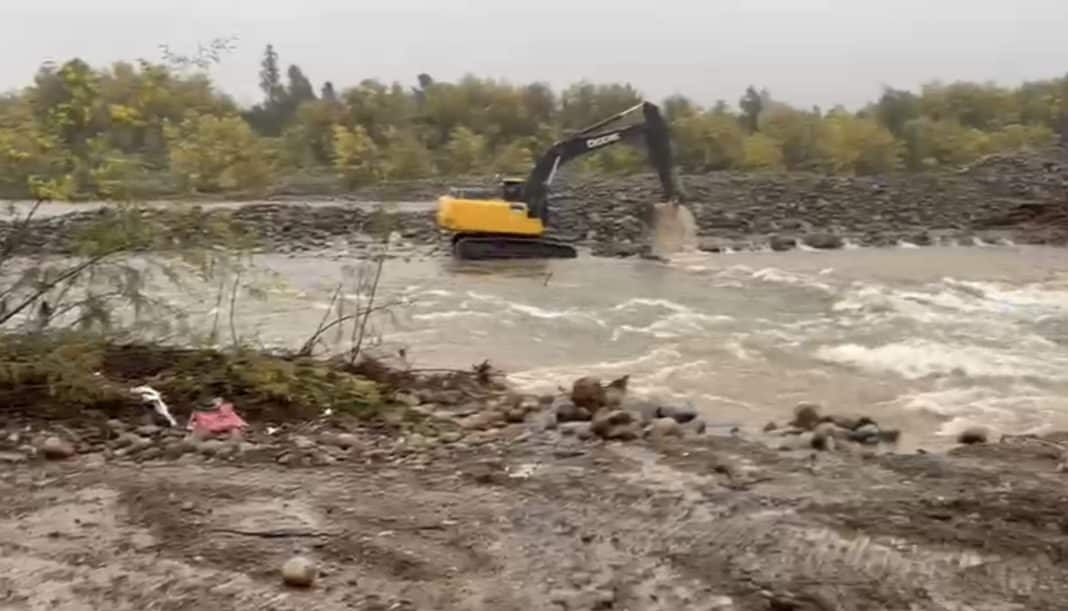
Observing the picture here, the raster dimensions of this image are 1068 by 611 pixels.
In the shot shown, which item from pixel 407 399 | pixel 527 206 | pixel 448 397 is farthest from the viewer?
pixel 527 206

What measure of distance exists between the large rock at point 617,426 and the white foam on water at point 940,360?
190 inches

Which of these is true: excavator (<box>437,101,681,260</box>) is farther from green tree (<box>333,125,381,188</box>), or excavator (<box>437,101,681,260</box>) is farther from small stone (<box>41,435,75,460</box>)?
green tree (<box>333,125,381,188</box>)

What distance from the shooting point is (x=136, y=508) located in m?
6.06

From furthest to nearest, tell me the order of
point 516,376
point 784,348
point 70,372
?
point 784,348, point 516,376, point 70,372

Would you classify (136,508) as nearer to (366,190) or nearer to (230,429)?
(230,429)

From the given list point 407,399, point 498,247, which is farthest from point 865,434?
point 498,247

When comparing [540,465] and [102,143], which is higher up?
[102,143]

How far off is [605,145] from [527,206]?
1725 millimetres

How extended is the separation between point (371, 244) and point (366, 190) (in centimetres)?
1439

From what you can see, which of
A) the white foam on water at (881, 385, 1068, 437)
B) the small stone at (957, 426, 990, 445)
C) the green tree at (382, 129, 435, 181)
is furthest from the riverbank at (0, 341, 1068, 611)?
the green tree at (382, 129, 435, 181)

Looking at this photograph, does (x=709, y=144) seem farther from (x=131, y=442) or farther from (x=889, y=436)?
(x=131, y=442)

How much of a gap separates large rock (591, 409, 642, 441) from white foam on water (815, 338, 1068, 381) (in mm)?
4825

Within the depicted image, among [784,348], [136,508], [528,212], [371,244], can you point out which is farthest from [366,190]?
[136,508]

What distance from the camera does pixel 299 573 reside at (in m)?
5.14
